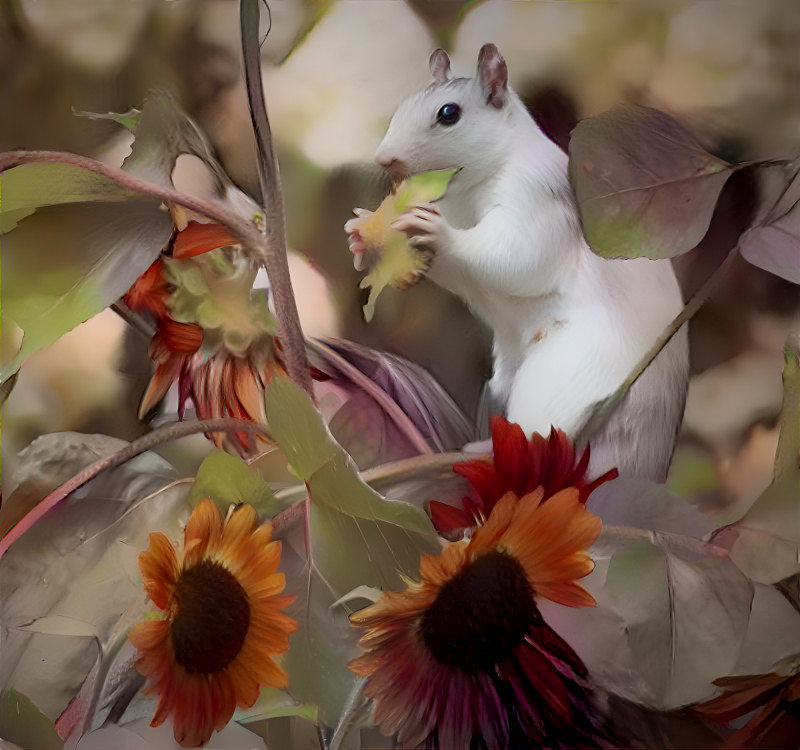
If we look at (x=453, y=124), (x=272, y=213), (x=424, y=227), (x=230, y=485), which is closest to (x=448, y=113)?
(x=453, y=124)

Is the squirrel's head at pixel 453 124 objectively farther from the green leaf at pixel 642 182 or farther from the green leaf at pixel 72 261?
the green leaf at pixel 72 261

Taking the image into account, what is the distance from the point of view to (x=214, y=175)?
0.94 metres

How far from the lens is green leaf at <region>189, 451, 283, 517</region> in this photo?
931 mm

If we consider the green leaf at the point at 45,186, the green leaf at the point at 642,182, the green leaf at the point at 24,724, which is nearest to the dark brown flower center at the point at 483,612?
the green leaf at the point at 642,182

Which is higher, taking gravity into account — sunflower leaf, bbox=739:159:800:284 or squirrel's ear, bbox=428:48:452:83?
squirrel's ear, bbox=428:48:452:83

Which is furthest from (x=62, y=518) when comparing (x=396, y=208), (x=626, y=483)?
(x=626, y=483)

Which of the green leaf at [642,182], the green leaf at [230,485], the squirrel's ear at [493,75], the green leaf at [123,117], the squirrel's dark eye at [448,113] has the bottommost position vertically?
the green leaf at [230,485]

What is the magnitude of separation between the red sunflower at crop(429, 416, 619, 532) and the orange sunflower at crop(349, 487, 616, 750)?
0.02 metres

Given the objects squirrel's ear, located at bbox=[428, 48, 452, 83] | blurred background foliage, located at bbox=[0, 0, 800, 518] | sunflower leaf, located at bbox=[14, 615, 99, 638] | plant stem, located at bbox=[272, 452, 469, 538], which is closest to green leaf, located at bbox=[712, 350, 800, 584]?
blurred background foliage, located at bbox=[0, 0, 800, 518]

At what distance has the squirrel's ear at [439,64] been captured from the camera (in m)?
0.92

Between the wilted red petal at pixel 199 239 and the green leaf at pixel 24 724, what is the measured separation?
673 mm

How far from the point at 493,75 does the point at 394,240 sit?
10.5 inches

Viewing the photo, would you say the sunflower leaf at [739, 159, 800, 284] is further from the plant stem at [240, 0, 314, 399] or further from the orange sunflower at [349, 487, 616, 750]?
the plant stem at [240, 0, 314, 399]

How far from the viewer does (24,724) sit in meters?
0.94
